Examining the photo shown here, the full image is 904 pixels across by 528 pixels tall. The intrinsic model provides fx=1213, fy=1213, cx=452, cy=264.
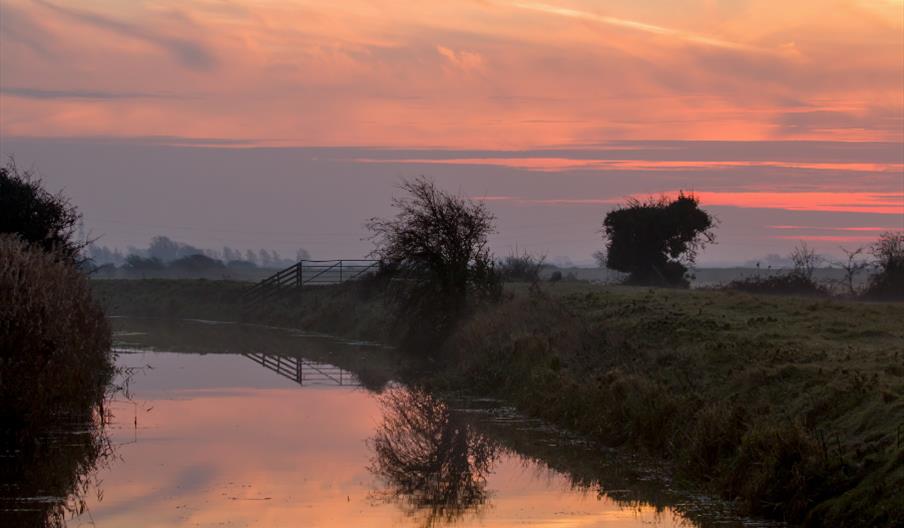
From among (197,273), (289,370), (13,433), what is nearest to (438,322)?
(289,370)

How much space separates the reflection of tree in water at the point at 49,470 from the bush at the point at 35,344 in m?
0.37

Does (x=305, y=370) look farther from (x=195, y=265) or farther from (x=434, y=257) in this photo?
(x=195, y=265)

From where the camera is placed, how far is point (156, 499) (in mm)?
17000

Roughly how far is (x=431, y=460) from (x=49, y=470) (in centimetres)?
639

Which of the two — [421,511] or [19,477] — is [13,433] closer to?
[19,477]

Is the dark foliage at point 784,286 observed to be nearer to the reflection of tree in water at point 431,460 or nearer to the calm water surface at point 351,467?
the calm water surface at point 351,467

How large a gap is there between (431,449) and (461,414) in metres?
4.01

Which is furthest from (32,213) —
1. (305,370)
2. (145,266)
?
(145,266)

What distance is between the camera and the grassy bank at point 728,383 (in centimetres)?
1497

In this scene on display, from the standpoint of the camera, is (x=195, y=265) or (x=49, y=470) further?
(x=195, y=265)

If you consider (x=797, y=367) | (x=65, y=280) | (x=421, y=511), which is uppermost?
(x=65, y=280)

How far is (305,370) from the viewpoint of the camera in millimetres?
39250

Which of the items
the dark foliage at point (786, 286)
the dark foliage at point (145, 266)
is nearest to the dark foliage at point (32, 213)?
the dark foliage at point (786, 286)

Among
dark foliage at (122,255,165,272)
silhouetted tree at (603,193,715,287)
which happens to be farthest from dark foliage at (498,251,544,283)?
dark foliage at (122,255,165,272)
